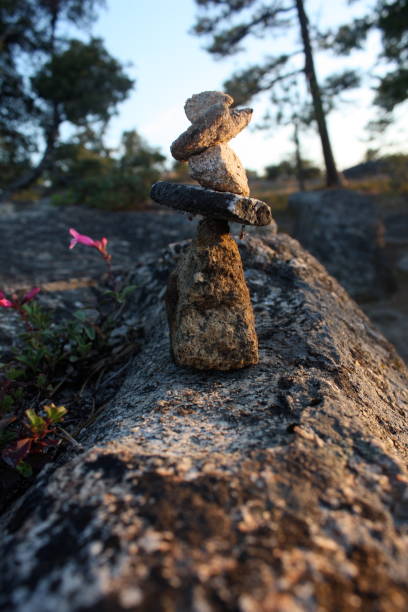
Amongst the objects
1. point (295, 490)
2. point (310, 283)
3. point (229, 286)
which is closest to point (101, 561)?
point (295, 490)

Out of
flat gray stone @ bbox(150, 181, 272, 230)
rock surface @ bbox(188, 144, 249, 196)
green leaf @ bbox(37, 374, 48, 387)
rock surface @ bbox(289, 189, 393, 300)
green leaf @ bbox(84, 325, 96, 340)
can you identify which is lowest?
rock surface @ bbox(289, 189, 393, 300)

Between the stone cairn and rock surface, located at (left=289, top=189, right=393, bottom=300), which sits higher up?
the stone cairn

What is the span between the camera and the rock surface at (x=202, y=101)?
1.87 m

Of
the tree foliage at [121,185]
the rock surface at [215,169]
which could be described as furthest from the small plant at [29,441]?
the tree foliage at [121,185]

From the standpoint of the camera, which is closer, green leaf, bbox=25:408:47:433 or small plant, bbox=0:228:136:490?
green leaf, bbox=25:408:47:433

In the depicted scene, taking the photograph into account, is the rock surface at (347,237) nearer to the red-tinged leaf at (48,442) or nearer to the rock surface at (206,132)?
the rock surface at (206,132)

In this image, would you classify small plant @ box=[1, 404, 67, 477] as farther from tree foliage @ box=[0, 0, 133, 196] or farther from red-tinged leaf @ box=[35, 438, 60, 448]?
tree foliage @ box=[0, 0, 133, 196]

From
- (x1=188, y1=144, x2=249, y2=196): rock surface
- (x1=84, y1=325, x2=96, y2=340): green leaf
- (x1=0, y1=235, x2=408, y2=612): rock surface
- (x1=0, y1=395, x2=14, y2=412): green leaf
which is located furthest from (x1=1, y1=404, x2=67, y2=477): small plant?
(x1=188, y1=144, x2=249, y2=196): rock surface

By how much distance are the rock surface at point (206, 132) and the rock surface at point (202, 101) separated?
0.06 metres

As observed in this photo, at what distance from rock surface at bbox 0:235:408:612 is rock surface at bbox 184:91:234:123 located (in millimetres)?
1261

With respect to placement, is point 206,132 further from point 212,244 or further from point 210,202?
point 212,244

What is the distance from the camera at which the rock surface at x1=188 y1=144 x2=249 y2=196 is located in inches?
73.6

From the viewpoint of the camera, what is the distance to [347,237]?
9125 millimetres

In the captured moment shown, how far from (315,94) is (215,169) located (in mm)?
12175
